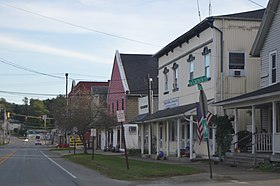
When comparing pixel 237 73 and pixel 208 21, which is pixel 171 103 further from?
pixel 208 21

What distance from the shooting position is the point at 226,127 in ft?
91.4

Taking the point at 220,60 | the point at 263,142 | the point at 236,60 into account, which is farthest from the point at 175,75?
the point at 263,142

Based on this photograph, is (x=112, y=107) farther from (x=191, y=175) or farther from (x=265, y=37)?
(x=191, y=175)

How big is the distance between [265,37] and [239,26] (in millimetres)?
2646

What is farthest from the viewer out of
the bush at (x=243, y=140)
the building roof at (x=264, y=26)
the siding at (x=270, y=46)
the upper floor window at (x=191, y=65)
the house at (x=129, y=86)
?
the house at (x=129, y=86)

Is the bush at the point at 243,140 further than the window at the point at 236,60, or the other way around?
the window at the point at 236,60

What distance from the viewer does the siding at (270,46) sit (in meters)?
27.7

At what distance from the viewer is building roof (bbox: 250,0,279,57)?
91.1ft

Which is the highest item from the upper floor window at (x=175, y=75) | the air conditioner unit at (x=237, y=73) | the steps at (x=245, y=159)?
the upper floor window at (x=175, y=75)

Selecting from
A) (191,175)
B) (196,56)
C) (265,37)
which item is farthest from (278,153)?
(196,56)

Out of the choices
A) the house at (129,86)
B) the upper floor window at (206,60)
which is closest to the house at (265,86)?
the upper floor window at (206,60)

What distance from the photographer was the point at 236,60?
103 ft

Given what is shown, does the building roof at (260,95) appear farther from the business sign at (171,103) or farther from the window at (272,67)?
the business sign at (171,103)

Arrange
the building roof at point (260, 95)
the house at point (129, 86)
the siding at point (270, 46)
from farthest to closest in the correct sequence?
1. the house at point (129, 86)
2. the siding at point (270, 46)
3. the building roof at point (260, 95)
